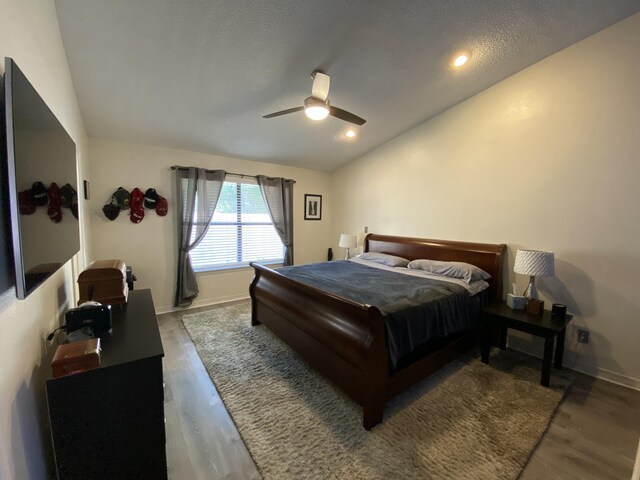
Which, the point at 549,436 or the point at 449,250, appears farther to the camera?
the point at 449,250

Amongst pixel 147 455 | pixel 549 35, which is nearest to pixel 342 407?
pixel 147 455

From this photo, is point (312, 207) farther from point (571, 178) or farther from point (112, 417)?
point (112, 417)

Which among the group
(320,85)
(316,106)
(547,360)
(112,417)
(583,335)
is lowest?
(547,360)

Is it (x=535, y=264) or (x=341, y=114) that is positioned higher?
(x=341, y=114)

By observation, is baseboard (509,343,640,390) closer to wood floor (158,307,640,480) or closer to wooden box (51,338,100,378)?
wood floor (158,307,640,480)

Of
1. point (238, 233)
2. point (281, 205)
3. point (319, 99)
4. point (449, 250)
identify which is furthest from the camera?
point (281, 205)

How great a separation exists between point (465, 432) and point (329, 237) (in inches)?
166

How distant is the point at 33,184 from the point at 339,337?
1.83m

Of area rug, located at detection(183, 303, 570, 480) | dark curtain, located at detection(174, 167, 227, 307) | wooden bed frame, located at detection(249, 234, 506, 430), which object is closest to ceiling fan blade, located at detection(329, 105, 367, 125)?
wooden bed frame, located at detection(249, 234, 506, 430)

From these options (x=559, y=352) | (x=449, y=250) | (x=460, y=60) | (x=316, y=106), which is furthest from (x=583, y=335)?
(x=316, y=106)

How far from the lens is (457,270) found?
118 inches

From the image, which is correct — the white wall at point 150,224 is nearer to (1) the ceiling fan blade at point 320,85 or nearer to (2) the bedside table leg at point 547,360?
(1) the ceiling fan blade at point 320,85

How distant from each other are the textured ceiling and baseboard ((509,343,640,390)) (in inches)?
120

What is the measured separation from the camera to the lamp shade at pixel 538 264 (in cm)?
240
